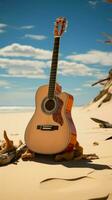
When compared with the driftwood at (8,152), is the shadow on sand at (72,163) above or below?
below

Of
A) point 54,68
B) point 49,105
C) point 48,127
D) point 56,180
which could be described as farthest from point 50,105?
point 56,180

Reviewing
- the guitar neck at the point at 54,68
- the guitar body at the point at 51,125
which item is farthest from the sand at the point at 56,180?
the guitar neck at the point at 54,68

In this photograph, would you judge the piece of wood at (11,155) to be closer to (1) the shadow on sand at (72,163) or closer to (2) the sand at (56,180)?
(2) the sand at (56,180)

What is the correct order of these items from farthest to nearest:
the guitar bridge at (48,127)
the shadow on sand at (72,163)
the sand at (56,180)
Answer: the guitar bridge at (48,127)
the shadow on sand at (72,163)
the sand at (56,180)

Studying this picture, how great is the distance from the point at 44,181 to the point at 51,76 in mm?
2020

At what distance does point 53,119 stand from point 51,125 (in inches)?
4.1

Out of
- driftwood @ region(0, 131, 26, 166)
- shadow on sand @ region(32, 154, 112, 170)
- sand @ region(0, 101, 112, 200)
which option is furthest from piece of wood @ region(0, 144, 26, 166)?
shadow on sand @ region(32, 154, 112, 170)

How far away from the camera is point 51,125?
524cm

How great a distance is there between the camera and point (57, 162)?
4.94 m

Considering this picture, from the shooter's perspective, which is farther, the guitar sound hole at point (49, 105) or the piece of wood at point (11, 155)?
the guitar sound hole at point (49, 105)

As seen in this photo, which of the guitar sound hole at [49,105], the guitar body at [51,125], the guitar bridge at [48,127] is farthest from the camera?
the guitar sound hole at [49,105]

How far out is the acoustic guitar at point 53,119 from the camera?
16.8 feet

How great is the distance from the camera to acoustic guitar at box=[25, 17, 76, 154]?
512cm

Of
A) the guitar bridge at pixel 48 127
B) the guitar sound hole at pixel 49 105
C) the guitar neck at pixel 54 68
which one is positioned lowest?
the guitar bridge at pixel 48 127
